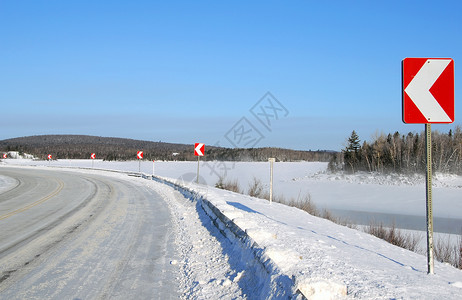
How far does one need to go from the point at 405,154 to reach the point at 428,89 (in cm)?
2602

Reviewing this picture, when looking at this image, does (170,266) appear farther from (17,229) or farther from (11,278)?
(17,229)

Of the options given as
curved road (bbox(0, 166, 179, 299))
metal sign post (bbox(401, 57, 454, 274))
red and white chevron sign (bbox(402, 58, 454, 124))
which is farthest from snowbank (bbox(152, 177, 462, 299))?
red and white chevron sign (bbox(402, 58, 454, 124))

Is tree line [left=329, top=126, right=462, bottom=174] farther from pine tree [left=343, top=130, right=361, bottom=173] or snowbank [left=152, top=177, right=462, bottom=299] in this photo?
snowbank [left=152, top=177, right=462, bottom=299]

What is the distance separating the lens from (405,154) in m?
28.6

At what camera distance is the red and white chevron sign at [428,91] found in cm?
495

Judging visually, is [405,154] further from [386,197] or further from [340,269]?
[340,269]

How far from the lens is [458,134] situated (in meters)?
28.0

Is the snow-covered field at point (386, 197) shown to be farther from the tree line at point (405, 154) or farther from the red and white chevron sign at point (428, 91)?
the red and white chevron sign at point (428, 91)

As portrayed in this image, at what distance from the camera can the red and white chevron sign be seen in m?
4.95

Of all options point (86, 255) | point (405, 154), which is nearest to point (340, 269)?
point (86, 255)

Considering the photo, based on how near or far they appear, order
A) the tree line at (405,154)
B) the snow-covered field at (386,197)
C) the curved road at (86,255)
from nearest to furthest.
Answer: the curved road at (86,255), the snow-covered field at (386,197), the tree line at (405,154)

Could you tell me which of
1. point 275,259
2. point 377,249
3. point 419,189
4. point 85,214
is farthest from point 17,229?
point 419,189

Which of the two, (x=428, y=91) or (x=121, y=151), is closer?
(x=428, y=91)

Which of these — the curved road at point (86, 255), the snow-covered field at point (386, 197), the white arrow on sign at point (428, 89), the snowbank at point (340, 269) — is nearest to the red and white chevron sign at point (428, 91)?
the white arrow on sign at point (428, 89)
